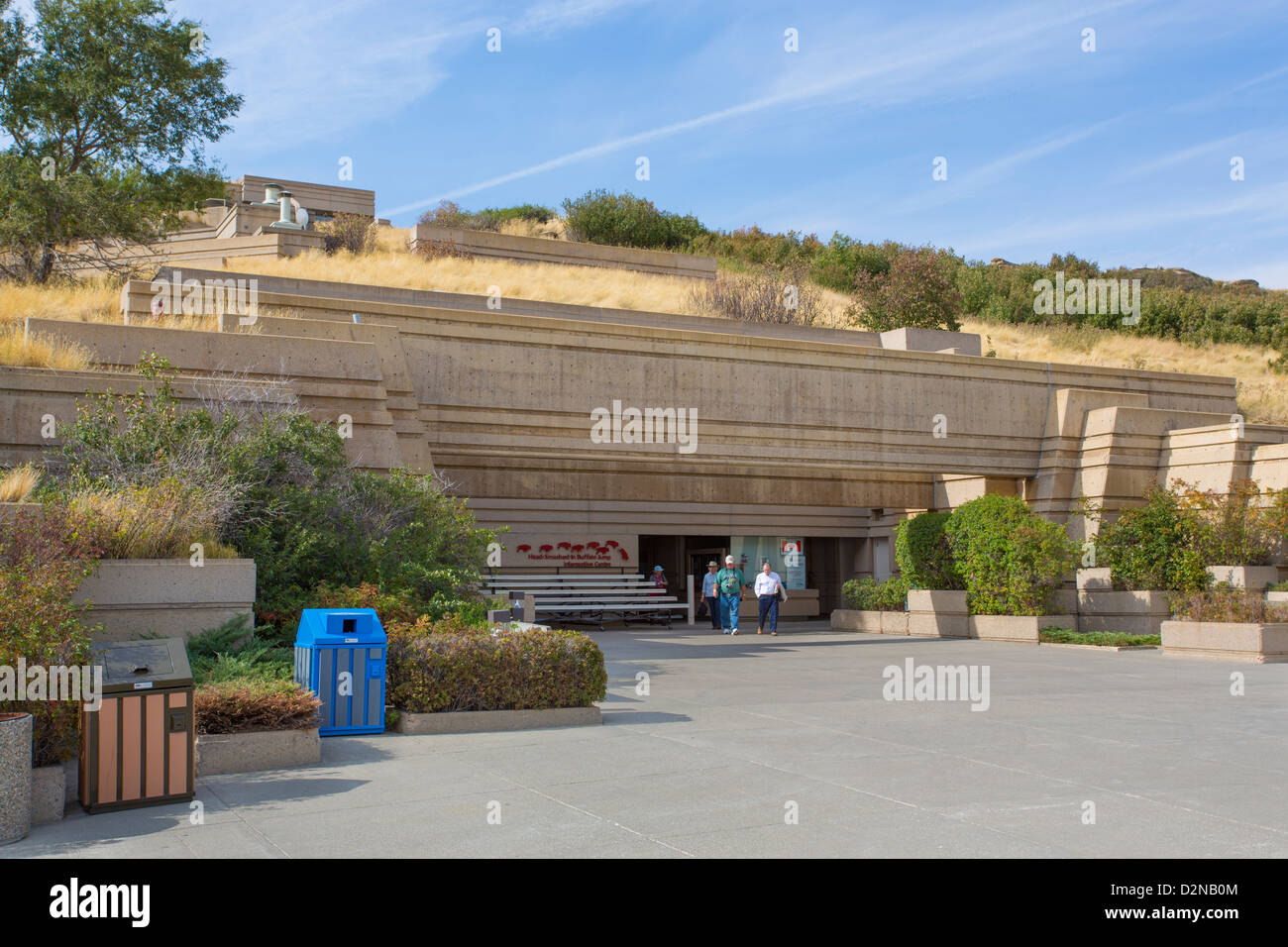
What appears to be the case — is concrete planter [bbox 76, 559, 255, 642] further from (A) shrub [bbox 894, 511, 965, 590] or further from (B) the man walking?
(A) shrub [bbox 894, 511, 965, 590]

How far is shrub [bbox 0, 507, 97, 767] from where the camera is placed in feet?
24.8

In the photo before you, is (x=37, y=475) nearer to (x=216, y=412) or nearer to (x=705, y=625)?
(x=216, y=412)

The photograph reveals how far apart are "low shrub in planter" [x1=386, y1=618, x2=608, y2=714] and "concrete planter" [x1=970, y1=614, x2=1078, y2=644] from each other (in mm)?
12656

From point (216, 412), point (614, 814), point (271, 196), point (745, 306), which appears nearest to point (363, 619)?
point (614, 814)

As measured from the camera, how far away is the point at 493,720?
33.8ft

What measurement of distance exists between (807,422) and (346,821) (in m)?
18.2

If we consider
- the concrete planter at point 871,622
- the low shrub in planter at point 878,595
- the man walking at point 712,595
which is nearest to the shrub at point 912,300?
the low shrub in planter at point 878,595

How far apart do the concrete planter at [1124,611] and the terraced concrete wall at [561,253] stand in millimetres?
29821

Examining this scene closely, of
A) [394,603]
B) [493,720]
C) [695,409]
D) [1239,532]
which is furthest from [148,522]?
[1239,532]

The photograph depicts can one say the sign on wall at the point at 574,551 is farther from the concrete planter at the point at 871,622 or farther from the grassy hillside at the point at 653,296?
the grassy hillside at the point at 653,296

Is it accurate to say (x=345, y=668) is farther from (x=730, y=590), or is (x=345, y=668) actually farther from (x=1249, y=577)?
(x=1249, y=577)

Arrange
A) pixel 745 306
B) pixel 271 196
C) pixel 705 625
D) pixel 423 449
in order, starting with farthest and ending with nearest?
1. pixel 271 196
2. pixel 745 306
3. pixel 705 625
4. pixel 423 449

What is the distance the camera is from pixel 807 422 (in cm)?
2384

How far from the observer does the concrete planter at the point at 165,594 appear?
10.2 metres
